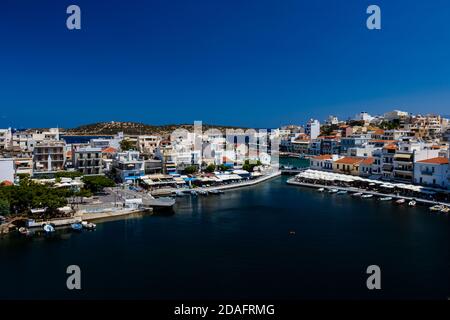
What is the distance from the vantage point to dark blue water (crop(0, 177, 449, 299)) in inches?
342

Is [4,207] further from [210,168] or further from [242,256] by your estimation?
[210,168]

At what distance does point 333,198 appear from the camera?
1994 cm

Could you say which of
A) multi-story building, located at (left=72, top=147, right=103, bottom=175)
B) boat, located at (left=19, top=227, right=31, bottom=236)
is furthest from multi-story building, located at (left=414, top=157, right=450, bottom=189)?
boat, located at (left=19, top=227, right=31, bottom=236)

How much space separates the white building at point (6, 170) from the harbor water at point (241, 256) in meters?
6.02

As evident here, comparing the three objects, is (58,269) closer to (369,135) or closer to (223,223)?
(223,223)

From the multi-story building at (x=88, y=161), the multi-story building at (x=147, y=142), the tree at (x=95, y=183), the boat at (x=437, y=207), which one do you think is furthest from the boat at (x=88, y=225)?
the multi-story building at (x=147, y=142)

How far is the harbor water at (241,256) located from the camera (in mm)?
8672

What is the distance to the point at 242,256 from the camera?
10.8 m

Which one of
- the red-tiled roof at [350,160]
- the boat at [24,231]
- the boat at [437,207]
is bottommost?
the boat at [24,231]

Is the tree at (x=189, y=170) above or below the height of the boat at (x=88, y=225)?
above

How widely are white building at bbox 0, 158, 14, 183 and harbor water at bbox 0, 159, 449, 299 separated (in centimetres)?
602

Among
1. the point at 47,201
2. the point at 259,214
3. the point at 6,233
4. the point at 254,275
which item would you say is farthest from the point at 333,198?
the point at 6,233

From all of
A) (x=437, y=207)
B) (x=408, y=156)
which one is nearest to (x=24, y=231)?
(x=437, y=207)

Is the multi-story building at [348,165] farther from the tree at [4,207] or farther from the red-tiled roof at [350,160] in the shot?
the tree at [4,207]
